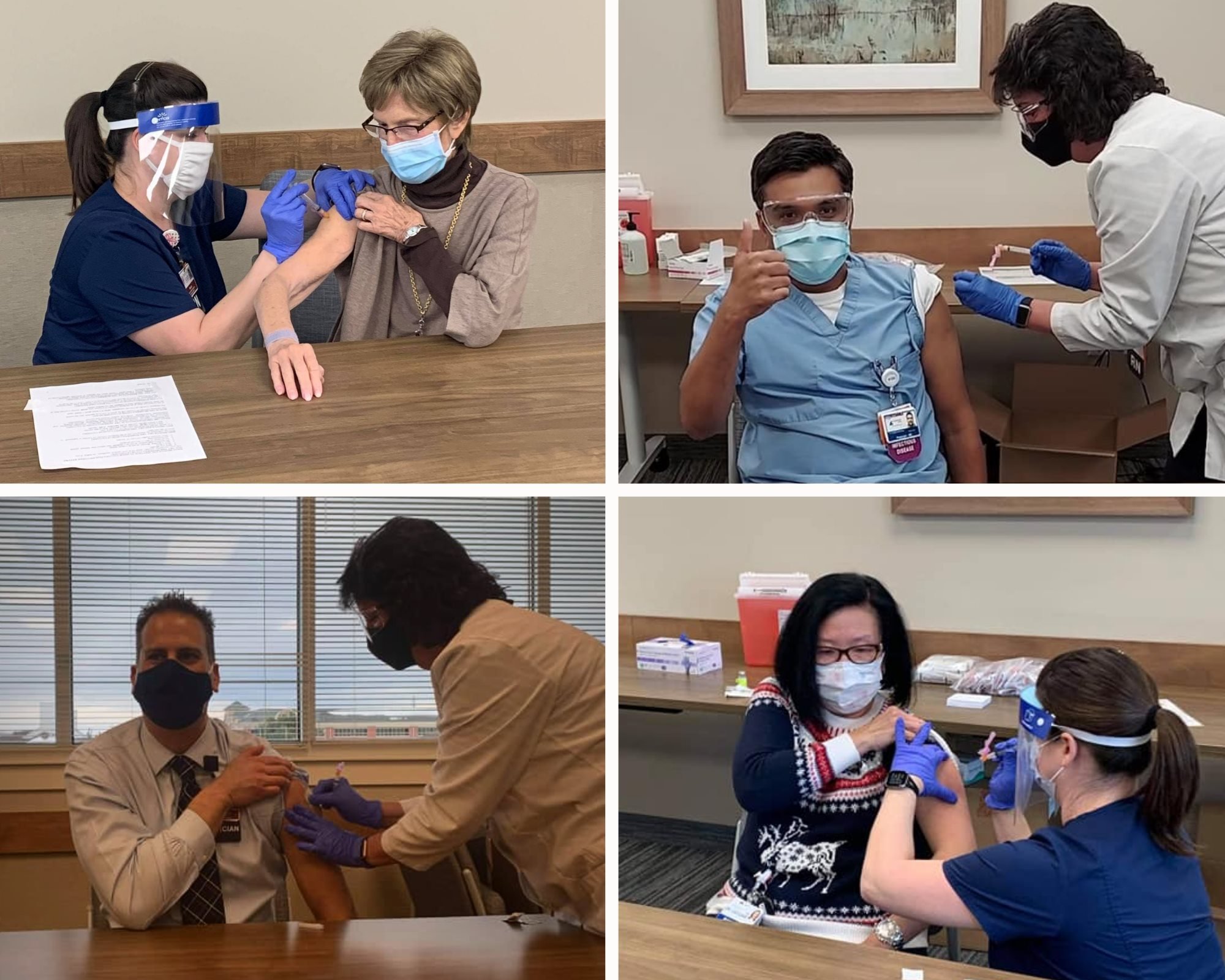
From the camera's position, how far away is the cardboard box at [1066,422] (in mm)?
3020

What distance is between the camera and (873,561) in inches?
104

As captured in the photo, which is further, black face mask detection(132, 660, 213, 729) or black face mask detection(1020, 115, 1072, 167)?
black face mask detection(1020, 115, 1072, 167)

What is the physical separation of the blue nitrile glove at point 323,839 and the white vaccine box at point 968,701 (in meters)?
1.21

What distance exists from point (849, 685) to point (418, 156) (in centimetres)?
108

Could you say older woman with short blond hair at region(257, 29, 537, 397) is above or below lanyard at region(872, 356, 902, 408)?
above

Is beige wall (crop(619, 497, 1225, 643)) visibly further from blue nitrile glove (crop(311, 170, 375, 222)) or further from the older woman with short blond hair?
blue nitrile glove (crop(311, 170, 375, 222))

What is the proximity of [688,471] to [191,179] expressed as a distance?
1.87m

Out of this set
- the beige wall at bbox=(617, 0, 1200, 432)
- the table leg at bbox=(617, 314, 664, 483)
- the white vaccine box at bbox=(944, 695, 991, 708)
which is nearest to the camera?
the white vaccine box at bbox=(944, 695, 991, 708)

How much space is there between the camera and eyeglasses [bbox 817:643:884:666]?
1654 mm

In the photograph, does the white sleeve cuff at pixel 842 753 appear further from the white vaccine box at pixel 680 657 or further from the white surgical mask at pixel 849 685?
the white vaccine box at pixel 680 657

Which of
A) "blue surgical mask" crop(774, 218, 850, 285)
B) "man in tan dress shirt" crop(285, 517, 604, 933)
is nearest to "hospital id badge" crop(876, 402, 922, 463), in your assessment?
"blue surgical mask" crop(774, 218, 850, 285)

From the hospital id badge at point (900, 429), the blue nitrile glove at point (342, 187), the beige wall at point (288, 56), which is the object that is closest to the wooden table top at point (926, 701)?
the hospital id badge at point (900, 429)

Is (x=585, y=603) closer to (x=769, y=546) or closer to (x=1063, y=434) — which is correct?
(x=769, y=546)

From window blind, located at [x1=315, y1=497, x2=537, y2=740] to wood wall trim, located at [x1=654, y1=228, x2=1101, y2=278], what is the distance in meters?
2.03
